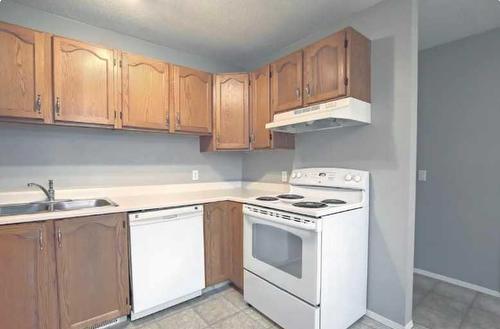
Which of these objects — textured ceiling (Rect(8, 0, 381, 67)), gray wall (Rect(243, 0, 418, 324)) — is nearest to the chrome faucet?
textured ceiling (Rect(8, 0, 381, 67))

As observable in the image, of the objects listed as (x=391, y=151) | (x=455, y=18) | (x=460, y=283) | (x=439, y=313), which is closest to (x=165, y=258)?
(x=391, y=151)

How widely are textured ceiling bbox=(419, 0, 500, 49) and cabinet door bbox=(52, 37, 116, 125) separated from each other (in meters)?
2.56

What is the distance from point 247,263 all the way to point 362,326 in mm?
974

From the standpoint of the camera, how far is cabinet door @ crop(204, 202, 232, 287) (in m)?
2.23

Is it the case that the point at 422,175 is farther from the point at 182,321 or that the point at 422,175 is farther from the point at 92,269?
the point at 92,269

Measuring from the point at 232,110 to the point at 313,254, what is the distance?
1700mm

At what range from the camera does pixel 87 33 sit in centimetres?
215

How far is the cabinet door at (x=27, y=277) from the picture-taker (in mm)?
1414

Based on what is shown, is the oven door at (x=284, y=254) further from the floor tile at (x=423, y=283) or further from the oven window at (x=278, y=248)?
the floor tile at (x=423, y=283)

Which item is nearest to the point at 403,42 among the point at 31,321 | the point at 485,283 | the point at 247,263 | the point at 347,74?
the point at 347,74

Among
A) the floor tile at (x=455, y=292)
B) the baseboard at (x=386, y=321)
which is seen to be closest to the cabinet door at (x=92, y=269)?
the baseboard at (x=386, y=321)

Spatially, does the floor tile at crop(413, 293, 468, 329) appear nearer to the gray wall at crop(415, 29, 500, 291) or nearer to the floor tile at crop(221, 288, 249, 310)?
the gray wall at crop(415, 29, 500, 291)

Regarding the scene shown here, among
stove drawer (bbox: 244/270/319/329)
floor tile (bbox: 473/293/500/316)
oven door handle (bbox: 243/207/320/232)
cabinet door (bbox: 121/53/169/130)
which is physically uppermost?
cabinet door (bbox: 121/53/169/130)

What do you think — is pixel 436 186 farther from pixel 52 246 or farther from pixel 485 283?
pixel 52 246
